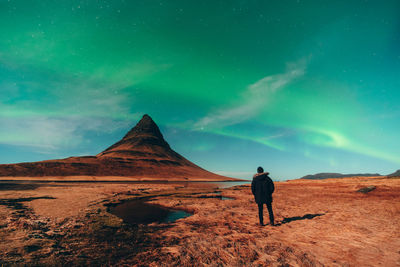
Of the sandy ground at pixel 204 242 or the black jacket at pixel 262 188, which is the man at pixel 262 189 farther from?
the sandy ground at pixel 204 242

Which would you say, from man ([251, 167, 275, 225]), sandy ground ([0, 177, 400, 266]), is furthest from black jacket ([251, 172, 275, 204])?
sandy ground ([0, 177, 400, 266])

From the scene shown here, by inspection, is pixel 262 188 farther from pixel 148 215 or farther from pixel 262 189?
pixel 148 215

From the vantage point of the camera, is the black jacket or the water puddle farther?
the water puddle

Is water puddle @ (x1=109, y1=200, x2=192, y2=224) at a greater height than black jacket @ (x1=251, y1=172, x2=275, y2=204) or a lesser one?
lesser

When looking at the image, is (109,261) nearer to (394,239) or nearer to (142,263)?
(142,263)

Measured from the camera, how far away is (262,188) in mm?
8758

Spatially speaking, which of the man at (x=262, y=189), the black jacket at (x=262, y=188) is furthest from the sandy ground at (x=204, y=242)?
the black jacket at (x=262, y=188)

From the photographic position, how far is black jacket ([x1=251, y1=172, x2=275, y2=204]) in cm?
870

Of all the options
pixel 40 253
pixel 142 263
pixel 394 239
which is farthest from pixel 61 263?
pixel 394 239

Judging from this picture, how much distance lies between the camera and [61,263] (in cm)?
451

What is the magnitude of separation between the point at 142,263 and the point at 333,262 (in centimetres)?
516

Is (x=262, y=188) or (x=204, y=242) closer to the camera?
(x=204, y=242)

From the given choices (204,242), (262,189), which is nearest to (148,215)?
(204,242)

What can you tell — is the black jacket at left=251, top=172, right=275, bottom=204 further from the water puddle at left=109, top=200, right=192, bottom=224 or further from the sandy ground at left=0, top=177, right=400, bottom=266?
the water puddle at left=109, top=200, right=192, bottom=224
